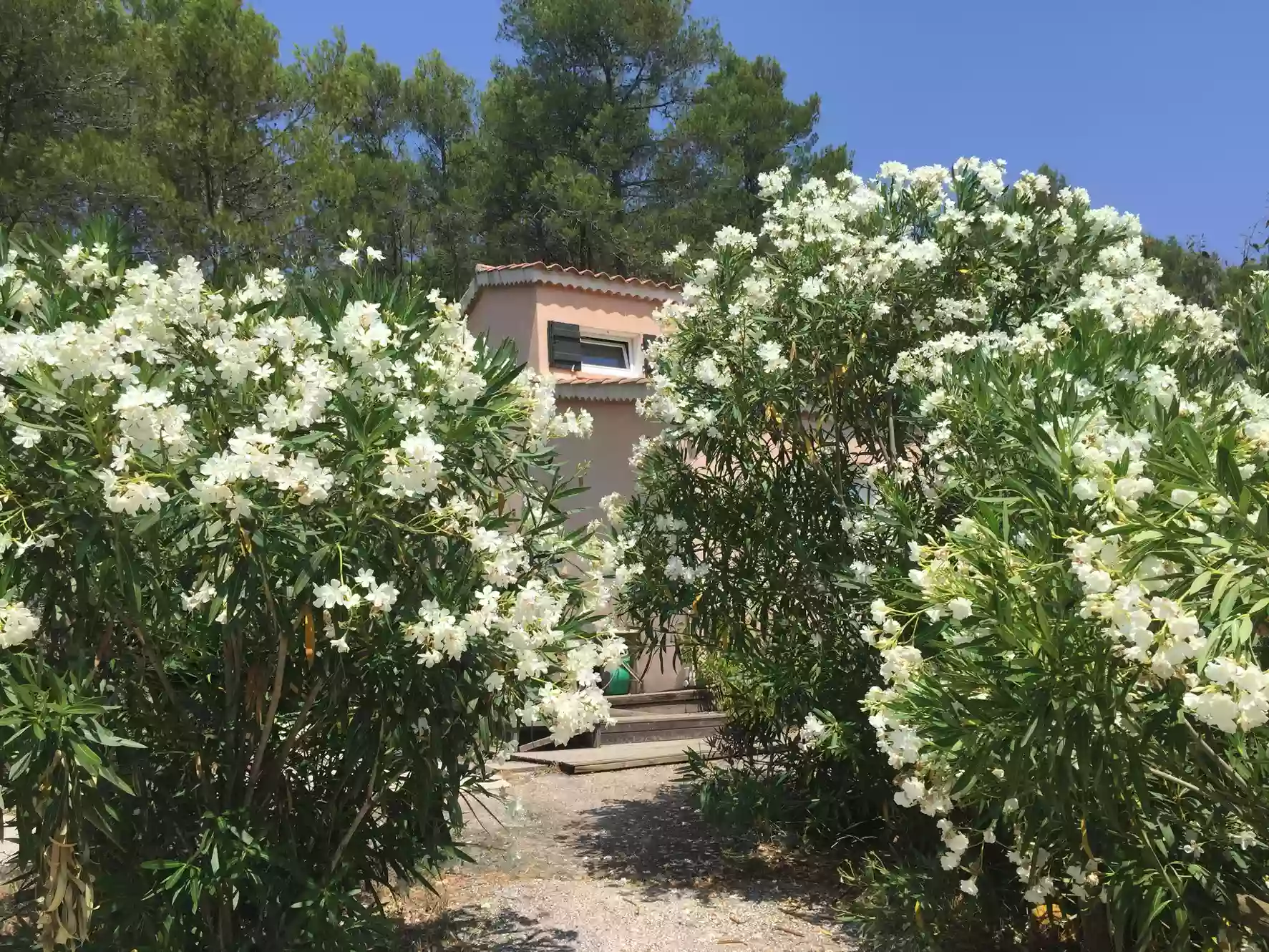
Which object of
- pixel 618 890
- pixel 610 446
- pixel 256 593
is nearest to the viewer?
pixel 256 593

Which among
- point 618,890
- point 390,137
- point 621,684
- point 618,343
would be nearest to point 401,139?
point 390,137

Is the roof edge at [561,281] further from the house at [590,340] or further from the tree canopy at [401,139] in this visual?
the tree canopy at [401,139]

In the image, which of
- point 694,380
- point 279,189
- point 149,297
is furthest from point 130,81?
point 149,297

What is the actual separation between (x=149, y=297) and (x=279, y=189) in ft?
34.5

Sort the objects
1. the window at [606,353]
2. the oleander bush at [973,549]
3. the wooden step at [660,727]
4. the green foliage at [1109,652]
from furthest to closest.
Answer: the window at [606,353] → the wooden step at [660,727] → the oleander bush at [973,549] → the green foliage at [1109,652]

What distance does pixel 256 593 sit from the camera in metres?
2.52

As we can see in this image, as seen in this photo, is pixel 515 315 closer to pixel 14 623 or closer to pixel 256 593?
pixel 256 593

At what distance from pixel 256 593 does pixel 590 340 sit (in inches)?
376

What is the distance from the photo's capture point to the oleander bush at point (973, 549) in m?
2.25

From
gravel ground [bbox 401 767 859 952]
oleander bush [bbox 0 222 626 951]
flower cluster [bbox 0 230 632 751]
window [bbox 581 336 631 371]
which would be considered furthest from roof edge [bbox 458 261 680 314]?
flower cluster [bbox 0 230 632 751]

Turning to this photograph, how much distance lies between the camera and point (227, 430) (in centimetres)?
275

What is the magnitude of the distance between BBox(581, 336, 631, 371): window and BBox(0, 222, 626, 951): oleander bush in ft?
27.4

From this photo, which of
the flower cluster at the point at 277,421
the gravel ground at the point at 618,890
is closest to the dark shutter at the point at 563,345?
the gravel ground at the point at 618,890

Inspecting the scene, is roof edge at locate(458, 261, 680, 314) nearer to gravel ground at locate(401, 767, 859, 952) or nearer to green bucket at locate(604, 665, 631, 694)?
green bucket at locate(604, 665, 631, 694)
